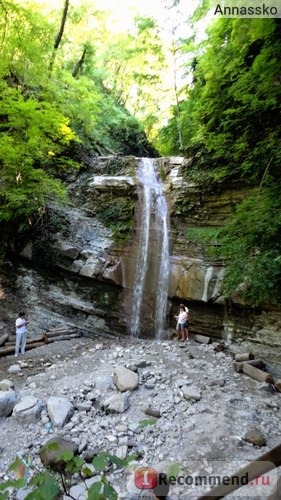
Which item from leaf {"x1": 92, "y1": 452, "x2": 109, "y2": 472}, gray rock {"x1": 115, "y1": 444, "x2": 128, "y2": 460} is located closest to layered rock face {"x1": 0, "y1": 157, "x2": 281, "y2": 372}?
gray rock {"x1": 115, "y1": 444, "x2": 128, "y2": 460}

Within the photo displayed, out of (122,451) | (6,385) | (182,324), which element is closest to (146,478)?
(122,451)

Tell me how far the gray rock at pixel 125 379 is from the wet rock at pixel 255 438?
235 cm

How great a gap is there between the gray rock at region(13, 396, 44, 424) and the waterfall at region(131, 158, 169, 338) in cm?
510

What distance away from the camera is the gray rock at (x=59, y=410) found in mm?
5203

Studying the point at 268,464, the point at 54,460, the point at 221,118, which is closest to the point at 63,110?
the point at 221,118

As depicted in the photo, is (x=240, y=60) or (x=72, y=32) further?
(x=72, y=32)

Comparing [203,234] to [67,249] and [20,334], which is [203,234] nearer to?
[67,249]

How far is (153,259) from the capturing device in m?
11.0

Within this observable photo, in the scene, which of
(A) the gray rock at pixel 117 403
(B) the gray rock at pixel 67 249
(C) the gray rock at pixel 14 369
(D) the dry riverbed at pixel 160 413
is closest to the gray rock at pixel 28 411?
(D) the dry riverbed at pixel 160 413

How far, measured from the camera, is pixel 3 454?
4.68 m

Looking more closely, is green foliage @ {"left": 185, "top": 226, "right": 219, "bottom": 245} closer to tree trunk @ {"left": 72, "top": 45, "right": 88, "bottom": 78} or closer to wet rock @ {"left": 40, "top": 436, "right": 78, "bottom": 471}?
wet rock @ {"left": 40, "top": 436, "right": 78, "bottom": 471}

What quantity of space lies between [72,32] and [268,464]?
19739 mm

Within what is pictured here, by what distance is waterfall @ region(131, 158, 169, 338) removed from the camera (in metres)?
10.5

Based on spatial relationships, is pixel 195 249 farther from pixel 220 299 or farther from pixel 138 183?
pixel 138 183
